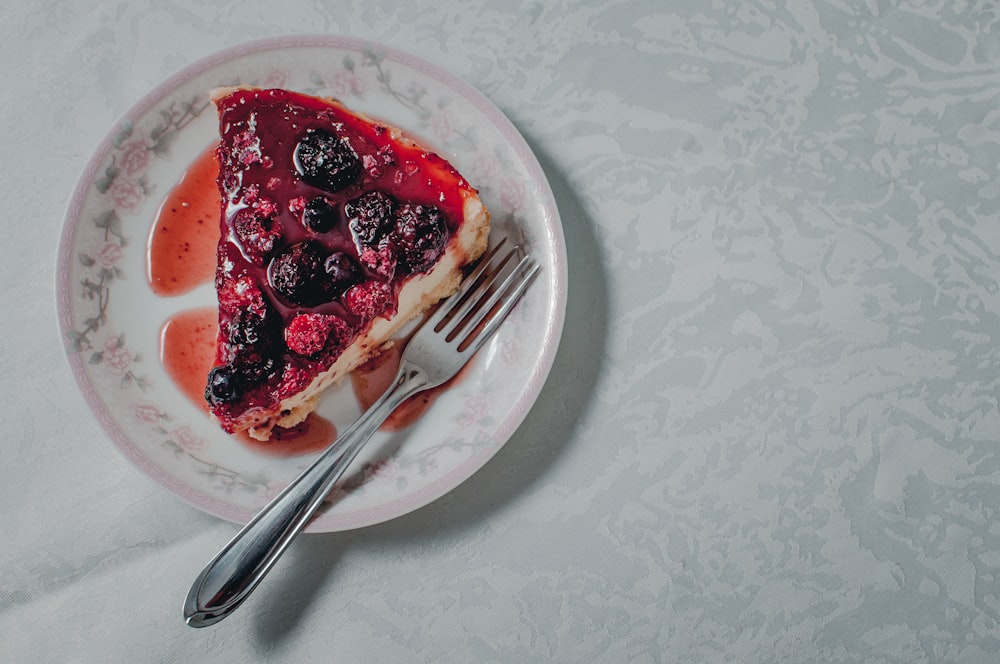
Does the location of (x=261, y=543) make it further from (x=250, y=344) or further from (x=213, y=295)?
(x=213, y=295)

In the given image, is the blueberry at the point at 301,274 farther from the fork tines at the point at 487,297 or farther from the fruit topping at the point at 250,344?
the fork tines at the point at 487,297

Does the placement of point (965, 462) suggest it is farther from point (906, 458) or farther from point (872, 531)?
point (872, 531)

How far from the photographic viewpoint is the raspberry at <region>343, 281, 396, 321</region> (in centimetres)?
216

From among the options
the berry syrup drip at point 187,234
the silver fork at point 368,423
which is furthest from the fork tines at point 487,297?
the berry syrup drip at point 187,234

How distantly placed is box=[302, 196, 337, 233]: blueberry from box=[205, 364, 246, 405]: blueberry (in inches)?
17.6

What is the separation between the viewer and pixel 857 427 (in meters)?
2.52

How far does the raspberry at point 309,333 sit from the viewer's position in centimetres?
212

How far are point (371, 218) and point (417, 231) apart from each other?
A: 13 centimetres

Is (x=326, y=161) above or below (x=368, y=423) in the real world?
above

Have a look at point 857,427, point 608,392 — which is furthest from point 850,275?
point 608,392

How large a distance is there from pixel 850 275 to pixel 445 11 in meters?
1.60

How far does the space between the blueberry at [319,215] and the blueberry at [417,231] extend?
18 cm

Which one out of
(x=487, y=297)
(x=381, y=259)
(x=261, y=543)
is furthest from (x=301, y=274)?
(x=261, y=543)

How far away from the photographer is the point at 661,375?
8.14ft
